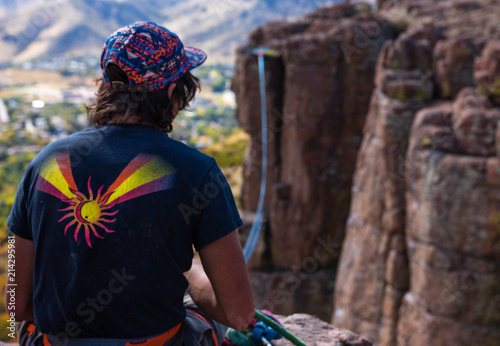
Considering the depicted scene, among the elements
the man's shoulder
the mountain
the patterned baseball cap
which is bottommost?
the man's shoulder

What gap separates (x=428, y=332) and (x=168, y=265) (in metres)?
8.43

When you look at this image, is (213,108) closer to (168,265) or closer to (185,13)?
(185,13)

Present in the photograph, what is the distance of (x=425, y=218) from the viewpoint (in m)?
9.18

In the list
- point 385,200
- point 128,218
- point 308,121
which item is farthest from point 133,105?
point 308,121

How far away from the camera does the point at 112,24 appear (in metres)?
69.0

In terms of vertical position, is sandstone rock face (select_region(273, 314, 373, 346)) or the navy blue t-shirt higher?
the navy blue t-shirt

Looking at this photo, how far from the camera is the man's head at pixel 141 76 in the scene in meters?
2.27

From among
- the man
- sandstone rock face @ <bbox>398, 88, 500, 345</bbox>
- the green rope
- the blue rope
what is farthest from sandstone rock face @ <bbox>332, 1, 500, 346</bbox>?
the man

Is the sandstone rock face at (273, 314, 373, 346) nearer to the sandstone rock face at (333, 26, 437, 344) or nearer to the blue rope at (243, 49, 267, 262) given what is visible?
the sandstone rock face at (333, 26, 437, 344)

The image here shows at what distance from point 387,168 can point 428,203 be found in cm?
209

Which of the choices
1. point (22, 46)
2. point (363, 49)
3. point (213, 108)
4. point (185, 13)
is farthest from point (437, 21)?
point (22, 46)

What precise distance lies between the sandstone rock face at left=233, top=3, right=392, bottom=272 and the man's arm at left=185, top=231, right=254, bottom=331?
47.6 ft

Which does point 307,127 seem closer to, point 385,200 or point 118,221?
point 385,200

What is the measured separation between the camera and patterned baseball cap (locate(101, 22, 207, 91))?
2264mm
